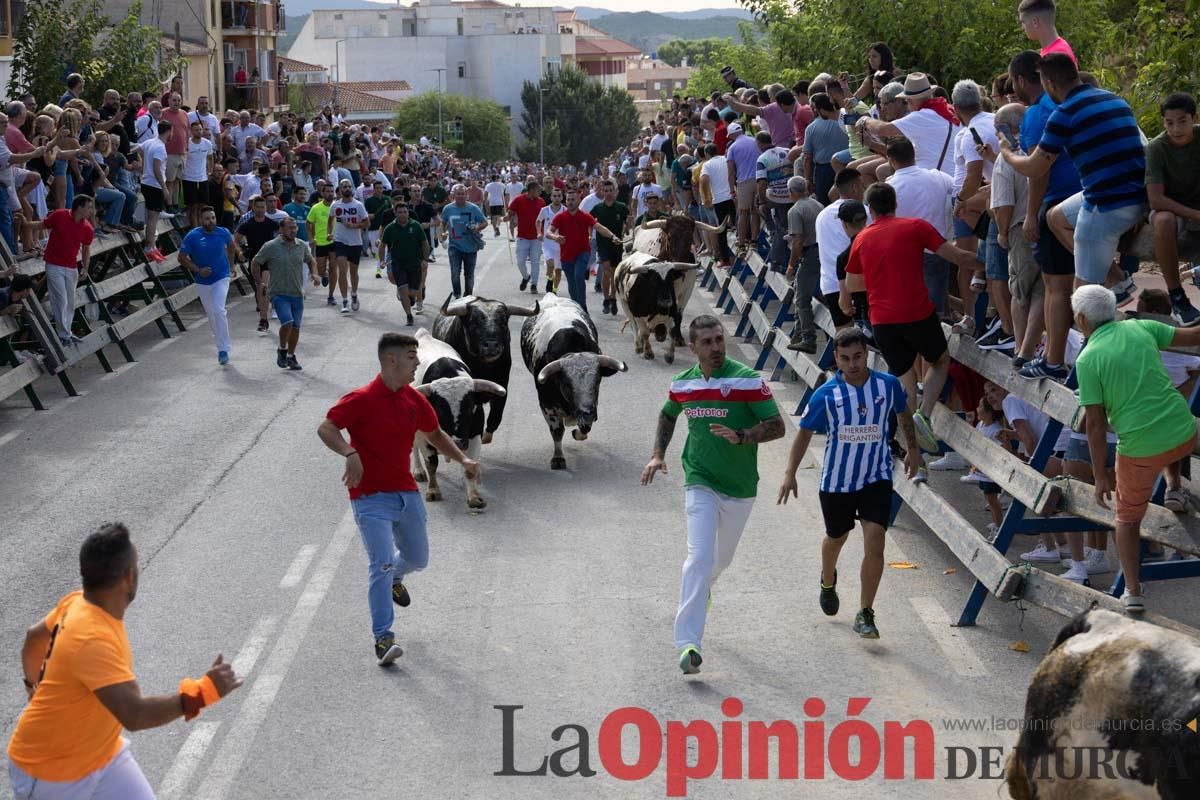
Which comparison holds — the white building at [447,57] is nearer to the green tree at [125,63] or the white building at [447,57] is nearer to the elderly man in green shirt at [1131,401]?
the green tree at [125,63]

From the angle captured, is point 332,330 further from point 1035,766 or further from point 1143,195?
point 1035,766

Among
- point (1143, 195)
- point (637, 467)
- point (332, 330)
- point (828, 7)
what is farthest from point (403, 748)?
point (828, 7)

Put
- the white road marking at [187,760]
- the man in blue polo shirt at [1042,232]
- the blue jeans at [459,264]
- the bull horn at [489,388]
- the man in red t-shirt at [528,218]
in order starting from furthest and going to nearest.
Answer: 1. the man in red t-shirt at [528,218]
2. the blue jeans at [459,264]
3. the bull horn at [489,388]
4. the man in blue polo shirt at [1042,232]
5. the white road marking at [187,760]

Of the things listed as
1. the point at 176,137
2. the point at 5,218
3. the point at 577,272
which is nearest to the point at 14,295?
the point at 5,218

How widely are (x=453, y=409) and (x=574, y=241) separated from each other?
31.7 ft

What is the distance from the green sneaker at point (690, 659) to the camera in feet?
31.0

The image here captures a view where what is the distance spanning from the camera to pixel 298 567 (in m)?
12.0

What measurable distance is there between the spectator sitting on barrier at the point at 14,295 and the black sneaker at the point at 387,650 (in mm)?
10662

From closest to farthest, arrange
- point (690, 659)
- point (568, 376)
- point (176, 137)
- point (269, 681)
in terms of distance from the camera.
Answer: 1. point (690, 659)
2. point (269, 681)
3. point (568, 376)
4. point (176, 137)

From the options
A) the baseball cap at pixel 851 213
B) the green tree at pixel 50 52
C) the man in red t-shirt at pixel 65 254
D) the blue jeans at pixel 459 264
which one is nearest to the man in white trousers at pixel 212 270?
the man in red t-shirt at pixel 65 254

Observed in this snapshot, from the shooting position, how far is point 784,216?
19.7m

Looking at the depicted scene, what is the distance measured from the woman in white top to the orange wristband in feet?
61.8

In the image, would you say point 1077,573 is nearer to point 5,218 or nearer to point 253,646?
point 253,646

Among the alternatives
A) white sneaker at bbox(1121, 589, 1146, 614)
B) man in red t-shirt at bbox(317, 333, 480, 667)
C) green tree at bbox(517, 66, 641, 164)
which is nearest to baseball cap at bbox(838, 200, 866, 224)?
man in red t-shirt at bbox(317, 333, 480, 667)
